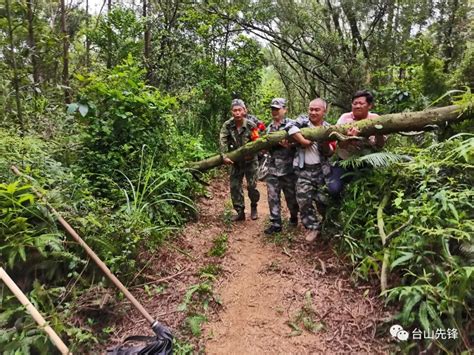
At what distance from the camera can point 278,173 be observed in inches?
196

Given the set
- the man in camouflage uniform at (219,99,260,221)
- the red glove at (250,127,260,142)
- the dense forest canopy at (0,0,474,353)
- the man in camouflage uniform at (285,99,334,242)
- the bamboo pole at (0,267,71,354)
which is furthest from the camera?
the man in camouflage uniform at (219,99,260,221)

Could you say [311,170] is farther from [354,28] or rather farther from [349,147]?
[354,28]

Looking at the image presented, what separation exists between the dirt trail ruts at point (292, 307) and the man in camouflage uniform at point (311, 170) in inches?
14.5

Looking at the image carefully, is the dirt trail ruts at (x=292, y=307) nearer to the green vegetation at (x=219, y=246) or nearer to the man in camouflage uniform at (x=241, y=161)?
the green vegetation at (x=219, y=246)

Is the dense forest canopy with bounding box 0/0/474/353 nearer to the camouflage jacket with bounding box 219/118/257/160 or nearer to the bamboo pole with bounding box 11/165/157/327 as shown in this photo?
the bamboo pole with bounding box 11/165/157/327

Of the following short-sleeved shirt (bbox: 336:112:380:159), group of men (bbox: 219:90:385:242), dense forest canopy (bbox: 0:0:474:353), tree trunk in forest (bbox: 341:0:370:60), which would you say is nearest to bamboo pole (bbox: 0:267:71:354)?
dense forest canopy (bbox: 0:0:474:353)

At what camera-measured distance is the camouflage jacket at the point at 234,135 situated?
18.5 feet

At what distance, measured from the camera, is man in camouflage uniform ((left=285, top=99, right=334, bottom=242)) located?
4551 mm

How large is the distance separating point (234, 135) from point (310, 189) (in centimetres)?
182

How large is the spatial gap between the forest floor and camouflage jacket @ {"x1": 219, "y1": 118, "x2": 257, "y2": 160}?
176 centimetres

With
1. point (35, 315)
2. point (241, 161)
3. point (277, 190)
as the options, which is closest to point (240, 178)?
point (241, 161)

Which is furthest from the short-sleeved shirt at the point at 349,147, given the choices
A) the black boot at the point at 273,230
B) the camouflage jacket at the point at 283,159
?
the black boot at the point at 273,230

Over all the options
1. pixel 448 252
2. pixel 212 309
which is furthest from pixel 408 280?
pixel 212 309

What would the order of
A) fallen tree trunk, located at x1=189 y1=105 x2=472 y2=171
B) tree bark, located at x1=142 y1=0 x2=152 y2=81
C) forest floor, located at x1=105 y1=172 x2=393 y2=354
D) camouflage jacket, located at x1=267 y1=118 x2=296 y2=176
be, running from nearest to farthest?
forest floor, located at x1=105 y1=172 x2=393 y2=354
fallen tree trunk, located at x1=189 y1=105 x2=472 y2=171
camouflage jacket, located at x1=267 y1=118 x2=296 y2=176
tree bark, located at x1=142 y1=0 x2=152 y2=81
